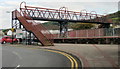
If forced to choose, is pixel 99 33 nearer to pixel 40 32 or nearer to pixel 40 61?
pixel 40 32

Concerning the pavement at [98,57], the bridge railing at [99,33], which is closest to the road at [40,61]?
the pavement at [98,57]

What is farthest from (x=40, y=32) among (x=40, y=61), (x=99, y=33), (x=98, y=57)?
(x=98, y=57)

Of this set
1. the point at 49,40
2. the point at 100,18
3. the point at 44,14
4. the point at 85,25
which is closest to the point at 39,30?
the point at 49,40

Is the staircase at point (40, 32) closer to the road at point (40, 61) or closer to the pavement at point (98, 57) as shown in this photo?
the pavement at point (98, 57)

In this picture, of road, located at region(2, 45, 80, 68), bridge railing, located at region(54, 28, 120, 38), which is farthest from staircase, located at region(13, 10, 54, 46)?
road, located at region(2, 45, 80, 68)

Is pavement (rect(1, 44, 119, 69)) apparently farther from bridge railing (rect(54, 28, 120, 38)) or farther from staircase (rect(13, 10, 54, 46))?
staircase (rect(13, 10, 54, 46))

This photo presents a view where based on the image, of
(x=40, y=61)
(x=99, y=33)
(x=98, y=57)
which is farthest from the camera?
(x=99, y=33)

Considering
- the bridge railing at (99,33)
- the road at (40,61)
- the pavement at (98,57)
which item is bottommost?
the road at (40,61)

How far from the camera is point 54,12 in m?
48.2

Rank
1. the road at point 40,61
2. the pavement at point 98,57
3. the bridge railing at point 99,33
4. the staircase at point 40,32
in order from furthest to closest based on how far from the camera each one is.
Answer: the staircase at point 40,32, the bridge railing at point 99,33, the road at point 40,61, the pavement at point 98,57

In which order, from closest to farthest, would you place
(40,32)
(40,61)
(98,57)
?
(40,61), (98,57), (40,32)

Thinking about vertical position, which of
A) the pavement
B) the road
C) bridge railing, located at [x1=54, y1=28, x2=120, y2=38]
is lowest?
the road

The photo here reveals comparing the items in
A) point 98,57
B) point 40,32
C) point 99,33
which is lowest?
point 98,57

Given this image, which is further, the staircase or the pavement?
the staircase
